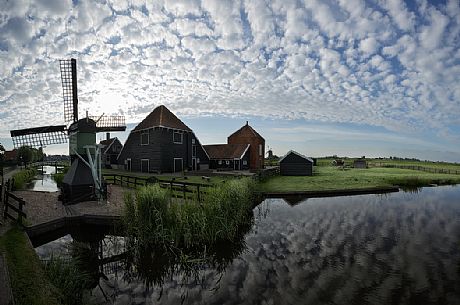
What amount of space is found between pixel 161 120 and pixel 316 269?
27224 millimetres

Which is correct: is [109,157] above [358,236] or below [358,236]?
above

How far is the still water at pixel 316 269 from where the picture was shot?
7.15 m

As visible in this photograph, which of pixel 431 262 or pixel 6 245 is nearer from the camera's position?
pixel 6 245

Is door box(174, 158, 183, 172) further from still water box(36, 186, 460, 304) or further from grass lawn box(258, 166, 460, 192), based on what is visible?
still water box(36, 186, 460, 304)

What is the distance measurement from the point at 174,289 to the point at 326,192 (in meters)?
19.6

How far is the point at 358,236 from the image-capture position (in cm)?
1254

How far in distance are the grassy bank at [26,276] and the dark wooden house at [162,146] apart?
2327 cm

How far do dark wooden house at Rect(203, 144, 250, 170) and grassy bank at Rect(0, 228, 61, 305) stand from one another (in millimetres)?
31704

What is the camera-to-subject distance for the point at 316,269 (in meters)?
8.79

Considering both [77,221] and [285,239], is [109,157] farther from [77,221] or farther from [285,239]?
[285,239]

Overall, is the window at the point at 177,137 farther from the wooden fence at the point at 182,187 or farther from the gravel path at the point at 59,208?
the gravel path at the point at 59,208

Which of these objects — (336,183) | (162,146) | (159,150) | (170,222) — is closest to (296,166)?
(336,183)

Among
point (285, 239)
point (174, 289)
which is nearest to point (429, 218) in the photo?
point (285, 239)

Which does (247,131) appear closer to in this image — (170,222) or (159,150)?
(159,150)
